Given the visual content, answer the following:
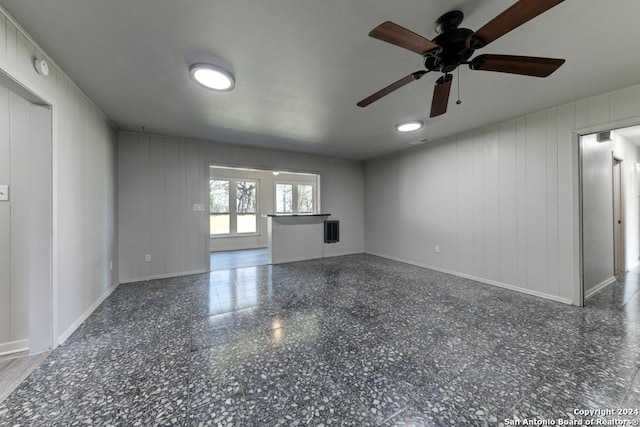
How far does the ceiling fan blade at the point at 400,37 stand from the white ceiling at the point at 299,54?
1.00 ft

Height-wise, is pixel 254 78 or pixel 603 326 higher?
pixel 254 78

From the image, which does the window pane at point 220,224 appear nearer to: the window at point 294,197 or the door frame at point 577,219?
the window at point 294,197

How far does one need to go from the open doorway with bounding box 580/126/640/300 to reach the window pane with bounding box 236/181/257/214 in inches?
268

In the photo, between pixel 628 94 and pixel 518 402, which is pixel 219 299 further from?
pixel 628 94

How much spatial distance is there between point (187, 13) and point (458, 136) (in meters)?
4.00

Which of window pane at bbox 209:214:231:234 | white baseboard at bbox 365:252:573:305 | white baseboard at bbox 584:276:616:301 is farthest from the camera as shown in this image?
window pane at bbox 209:214:231:234

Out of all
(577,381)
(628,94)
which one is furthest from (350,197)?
(577,381)

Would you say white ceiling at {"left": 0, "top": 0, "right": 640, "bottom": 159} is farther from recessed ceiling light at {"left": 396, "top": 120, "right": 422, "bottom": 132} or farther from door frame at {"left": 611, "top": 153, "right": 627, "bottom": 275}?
door frame at {"left": 611, "top": 153, "right": 627, "bottom": 275}

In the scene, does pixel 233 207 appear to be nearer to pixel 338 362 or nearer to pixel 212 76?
pixel 212 76

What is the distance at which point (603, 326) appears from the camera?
2.22m

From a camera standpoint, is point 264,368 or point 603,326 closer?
point 264,368

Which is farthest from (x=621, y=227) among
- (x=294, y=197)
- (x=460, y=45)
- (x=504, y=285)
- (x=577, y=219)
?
(x=294, y=197)

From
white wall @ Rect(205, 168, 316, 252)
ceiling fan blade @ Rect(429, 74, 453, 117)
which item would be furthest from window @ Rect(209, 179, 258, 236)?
ceiling fan blade @ Rect(429, 74, 453, 117)

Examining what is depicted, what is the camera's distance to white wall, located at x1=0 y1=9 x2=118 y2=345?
65.2 inches
